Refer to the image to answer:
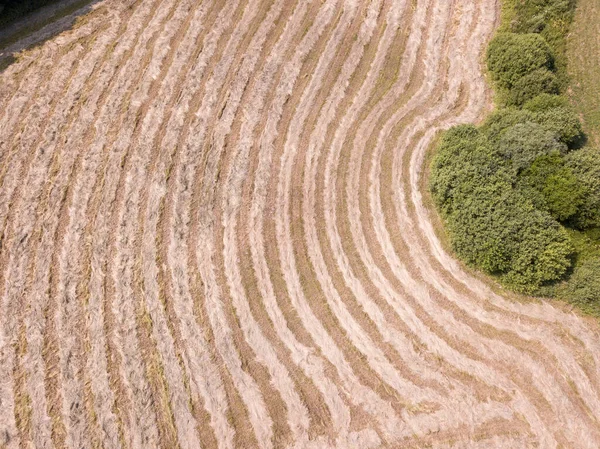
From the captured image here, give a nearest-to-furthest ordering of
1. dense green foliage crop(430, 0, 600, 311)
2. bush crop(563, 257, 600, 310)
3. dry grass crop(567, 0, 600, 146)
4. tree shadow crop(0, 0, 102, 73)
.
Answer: bush crop(563, 257, 600, 310) → dense green foliage crop(430, 0, 600, 311) → dry grass crop(567, 0, 600, 146) → tree shadow crop(0, 0, 102, 73)

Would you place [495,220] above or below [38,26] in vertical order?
below

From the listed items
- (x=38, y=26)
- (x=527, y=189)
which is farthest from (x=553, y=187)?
(x=38, y=26)

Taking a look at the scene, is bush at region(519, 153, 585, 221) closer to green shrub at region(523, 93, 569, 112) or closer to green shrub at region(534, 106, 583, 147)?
green shrub at region(534, 106, 583, 147)

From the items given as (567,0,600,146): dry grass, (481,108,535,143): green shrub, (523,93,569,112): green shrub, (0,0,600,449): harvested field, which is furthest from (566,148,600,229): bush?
(0,0,600,449): harvested field

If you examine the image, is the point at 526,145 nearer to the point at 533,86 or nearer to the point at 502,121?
the point at 502,121

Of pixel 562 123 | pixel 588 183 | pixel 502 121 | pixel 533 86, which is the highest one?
pixel 533 86

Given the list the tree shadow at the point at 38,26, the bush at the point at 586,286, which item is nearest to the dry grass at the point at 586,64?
the bush at the point at 586,286

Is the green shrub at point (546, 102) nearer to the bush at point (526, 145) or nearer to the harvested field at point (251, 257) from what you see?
the bush at point (526, 145)
